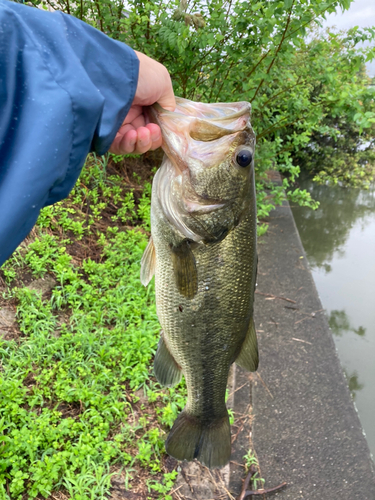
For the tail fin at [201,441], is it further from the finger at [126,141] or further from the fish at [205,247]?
the finger at [126,141]

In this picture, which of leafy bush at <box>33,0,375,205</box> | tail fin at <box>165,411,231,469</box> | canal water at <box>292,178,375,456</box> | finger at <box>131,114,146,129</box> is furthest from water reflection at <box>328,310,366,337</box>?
finger at <box>131,114,146,129</box>

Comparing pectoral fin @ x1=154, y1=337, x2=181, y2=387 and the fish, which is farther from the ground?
the fish

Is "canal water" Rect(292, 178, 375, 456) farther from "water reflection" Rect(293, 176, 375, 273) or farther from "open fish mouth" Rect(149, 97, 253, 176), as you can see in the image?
"open fish mouth" Rect(149, 97, 253, 176)

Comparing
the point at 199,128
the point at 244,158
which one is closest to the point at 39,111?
the point at 199,128

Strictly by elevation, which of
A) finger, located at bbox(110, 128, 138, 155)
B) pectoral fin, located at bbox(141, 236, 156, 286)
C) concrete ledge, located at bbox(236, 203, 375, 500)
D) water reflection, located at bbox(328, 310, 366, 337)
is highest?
finger, located at bbox(110, 128, 138, 155)

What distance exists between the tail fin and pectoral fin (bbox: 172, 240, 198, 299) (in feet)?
2.21

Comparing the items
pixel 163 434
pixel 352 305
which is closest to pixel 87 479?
pixel 163 434

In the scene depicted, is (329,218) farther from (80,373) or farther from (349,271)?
(80,373)

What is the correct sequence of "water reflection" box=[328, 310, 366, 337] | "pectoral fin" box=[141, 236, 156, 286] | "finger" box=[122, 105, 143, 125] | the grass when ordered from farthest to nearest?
"water reflection" box=[328, 310, 366, 337] → the grass → "pectoral fin" box=[141, 236, 156, 286] → "finger" box=[122, 105, 143, 125]

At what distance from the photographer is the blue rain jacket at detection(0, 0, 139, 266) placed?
83cm

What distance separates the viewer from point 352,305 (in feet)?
15.9

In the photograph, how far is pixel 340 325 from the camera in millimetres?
4539

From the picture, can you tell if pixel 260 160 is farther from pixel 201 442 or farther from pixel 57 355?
pixel 201 442

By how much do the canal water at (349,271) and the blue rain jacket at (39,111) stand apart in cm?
353
